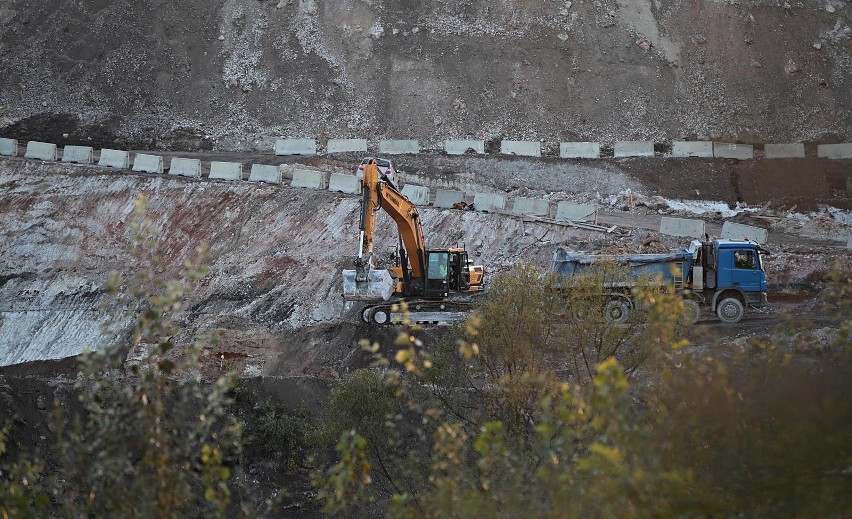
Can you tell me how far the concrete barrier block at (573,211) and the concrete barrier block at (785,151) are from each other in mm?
13710

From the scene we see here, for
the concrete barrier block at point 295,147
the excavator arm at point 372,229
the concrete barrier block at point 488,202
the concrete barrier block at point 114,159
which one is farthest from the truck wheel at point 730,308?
the concrete barrier block at point 114,159

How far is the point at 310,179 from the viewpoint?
44.8m

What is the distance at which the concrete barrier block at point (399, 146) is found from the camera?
166 feet

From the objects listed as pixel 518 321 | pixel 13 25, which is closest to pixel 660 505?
pixel 518 321

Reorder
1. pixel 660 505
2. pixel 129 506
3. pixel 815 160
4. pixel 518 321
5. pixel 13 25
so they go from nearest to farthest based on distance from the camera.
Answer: pixel 660 505, pixel 129 506, pixel 518 321, pixel 815 160, pixel 13 25

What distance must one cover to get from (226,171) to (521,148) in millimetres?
14321

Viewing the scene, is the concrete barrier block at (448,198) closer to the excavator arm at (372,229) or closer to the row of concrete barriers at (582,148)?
the row of concrete barriers at (582,148)

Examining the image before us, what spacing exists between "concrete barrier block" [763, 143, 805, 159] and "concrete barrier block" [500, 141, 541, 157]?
10.9 meters

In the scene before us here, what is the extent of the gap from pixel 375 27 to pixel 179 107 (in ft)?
35.8

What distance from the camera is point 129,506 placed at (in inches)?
491

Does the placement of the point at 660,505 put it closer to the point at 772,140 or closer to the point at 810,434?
the point at 810,434

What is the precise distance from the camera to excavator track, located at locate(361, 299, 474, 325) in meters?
32.9

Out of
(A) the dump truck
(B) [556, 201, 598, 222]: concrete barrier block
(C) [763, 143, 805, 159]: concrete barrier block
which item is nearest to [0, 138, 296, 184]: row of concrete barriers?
(B) [556, 201, 598, 222]: concrete barrier block

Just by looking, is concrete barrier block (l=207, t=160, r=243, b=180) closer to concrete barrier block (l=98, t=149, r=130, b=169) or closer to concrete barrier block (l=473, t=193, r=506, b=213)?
concrete barrier block (l=98, t=149, r=130, b=169)
